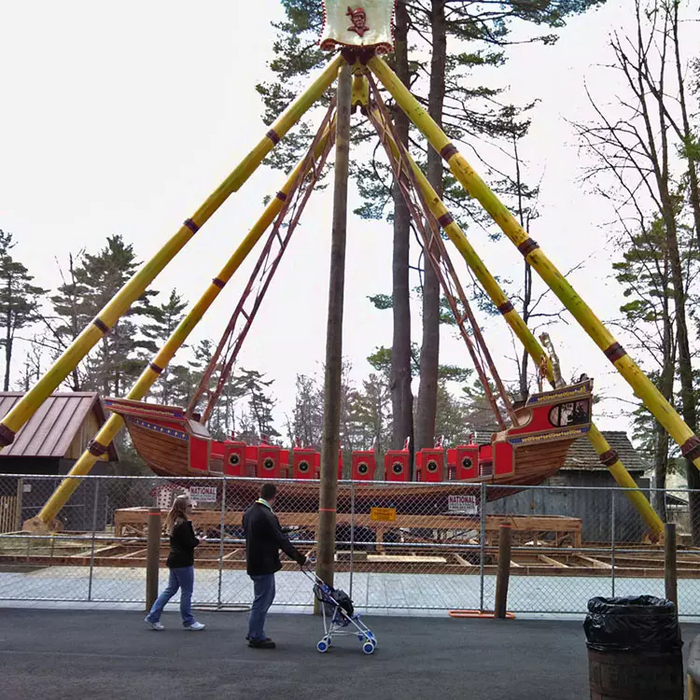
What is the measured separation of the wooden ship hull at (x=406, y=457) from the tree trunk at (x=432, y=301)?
4.96 metres

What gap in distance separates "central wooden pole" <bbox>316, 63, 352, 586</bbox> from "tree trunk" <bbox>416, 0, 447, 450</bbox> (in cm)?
1257

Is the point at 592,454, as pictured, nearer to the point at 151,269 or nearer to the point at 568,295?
the point at 568,295

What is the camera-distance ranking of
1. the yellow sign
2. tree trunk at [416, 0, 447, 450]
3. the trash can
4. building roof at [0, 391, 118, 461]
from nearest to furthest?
the trash can < the yellow sign < tree trunk at [416, 0, 447, 450] < building roof at [0, 391, 118, 461]

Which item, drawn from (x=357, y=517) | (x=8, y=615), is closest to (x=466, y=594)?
(x=357, y=517)

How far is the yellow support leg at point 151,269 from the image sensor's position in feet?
49.6

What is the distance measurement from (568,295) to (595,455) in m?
15.3

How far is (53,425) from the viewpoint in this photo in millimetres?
26250

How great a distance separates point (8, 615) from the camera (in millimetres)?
10141

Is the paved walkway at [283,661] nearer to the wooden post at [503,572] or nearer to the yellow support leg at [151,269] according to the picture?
the wooden post at [503,572]

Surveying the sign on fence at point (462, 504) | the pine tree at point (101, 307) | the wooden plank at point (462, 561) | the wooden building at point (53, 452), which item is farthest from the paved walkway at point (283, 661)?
the pine tree at point (101, 307)

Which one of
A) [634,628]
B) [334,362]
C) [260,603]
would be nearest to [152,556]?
[260,603]

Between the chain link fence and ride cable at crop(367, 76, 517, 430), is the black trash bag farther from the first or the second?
ride cable at crop(367, 76, 517, 430)

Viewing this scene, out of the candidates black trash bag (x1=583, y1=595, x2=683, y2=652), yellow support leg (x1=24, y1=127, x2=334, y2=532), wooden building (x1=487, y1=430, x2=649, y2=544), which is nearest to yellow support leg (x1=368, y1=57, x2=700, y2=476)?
yellow support leg (x1=24, y1=127, x2=334, y2=532)

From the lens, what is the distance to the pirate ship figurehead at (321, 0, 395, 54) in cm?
1501
